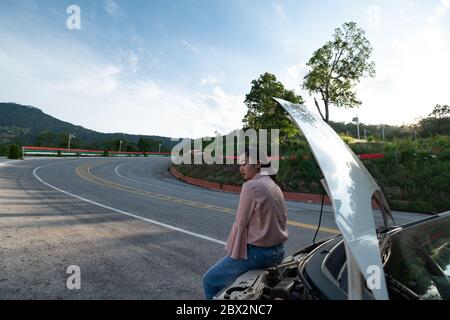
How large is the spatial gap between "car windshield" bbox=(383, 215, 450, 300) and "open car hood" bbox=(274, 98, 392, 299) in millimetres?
353

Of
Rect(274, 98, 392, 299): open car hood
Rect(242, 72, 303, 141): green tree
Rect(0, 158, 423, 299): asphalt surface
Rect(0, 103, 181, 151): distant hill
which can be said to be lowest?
Rect(0, 158, 423, 299): asphalt surface

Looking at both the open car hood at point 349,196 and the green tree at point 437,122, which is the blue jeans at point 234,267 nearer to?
the open car hood at point 349,196

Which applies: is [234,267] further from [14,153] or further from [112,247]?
[14,153]

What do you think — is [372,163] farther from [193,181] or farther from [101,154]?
[101,154]

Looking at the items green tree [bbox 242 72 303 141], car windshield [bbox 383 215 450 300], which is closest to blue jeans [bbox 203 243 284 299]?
car windshield [bbox 383 215 450 300]

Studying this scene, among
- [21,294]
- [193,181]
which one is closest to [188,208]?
[21,294]

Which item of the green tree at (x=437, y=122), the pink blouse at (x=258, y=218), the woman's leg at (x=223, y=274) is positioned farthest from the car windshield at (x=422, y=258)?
the green tree at (x=437, y=122)

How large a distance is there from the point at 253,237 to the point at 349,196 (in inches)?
44.7

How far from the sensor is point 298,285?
5.95ft

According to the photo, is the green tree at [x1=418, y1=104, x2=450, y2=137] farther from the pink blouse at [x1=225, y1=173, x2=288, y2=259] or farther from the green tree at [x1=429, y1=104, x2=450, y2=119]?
the pink blouse at [x1=225, y1=173, x2=288, y2=259]

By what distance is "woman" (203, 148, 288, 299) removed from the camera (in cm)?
243

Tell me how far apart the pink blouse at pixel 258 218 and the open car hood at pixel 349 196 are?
2.48 ft

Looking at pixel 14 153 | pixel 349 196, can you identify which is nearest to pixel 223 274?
pixel 349 196

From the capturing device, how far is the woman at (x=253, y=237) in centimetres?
243
